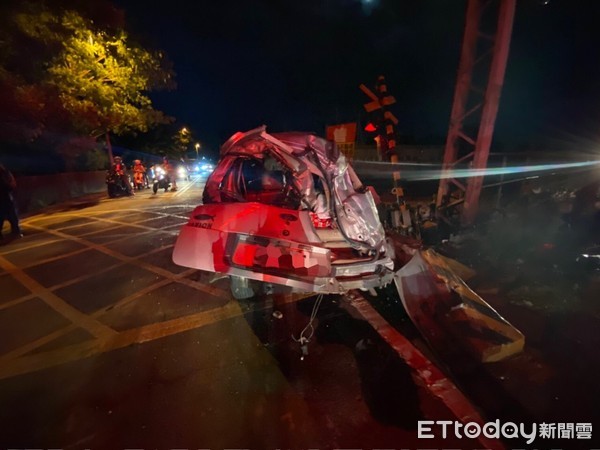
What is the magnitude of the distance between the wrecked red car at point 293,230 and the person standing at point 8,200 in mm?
7511

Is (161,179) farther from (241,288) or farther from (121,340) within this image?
(121,340)

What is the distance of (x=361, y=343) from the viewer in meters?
3.43

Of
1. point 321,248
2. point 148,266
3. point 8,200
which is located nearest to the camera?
point 321,248

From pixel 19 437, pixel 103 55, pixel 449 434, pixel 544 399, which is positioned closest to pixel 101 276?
pixel 19 437

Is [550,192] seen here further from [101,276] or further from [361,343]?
[101,276]

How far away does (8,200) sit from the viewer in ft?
28.0

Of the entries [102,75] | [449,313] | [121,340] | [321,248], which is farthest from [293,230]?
[102,75]

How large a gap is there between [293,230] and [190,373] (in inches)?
67.7

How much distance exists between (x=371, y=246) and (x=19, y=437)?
3.50 m

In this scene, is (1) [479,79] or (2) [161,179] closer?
(1) [479,79]

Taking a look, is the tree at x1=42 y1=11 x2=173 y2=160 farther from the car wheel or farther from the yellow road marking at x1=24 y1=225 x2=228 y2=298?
the car wheel

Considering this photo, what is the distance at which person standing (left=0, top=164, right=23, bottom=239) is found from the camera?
816cm

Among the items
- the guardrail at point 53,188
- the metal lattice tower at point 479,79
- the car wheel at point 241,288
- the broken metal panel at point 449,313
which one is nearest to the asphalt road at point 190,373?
the car wheel at point 241,288

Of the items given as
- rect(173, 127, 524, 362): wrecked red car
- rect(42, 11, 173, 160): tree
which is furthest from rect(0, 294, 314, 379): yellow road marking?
rect(42, 11, 173, 160): tree
